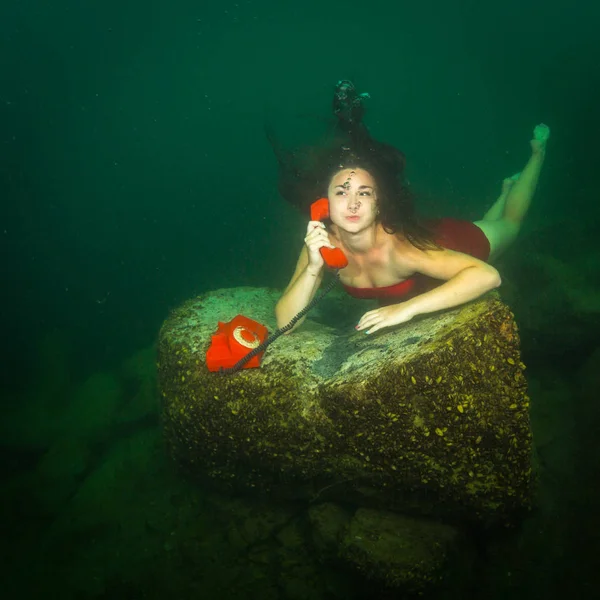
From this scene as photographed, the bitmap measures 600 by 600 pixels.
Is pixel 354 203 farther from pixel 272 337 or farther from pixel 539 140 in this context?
pixel 539 140

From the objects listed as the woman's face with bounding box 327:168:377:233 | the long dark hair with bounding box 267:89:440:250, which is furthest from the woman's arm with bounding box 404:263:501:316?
the woman's face with bounding box 327:168:377:233

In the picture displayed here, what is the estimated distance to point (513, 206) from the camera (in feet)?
19.4

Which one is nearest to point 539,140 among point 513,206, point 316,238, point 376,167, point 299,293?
point 513,206

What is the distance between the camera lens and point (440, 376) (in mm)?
2541

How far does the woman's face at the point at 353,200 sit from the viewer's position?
327 centimetres

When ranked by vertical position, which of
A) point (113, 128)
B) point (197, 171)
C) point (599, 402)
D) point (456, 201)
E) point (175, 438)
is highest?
point (113, 128)

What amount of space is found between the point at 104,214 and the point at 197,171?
1359 cm

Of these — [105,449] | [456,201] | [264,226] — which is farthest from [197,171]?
[105,449]

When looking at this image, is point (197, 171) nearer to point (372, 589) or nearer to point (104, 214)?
point (104, 214)

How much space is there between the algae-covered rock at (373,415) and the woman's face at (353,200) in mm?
1040

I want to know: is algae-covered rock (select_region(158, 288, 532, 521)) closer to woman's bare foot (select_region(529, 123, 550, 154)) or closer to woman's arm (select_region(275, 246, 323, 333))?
woman's arm (select_region(275, 246, 323, 333))

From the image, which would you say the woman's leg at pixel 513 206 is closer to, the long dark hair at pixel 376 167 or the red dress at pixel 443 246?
the red dress at pixel 443 246

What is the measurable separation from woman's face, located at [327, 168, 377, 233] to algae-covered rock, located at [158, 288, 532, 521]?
104cm

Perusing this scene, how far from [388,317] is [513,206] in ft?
13.9
